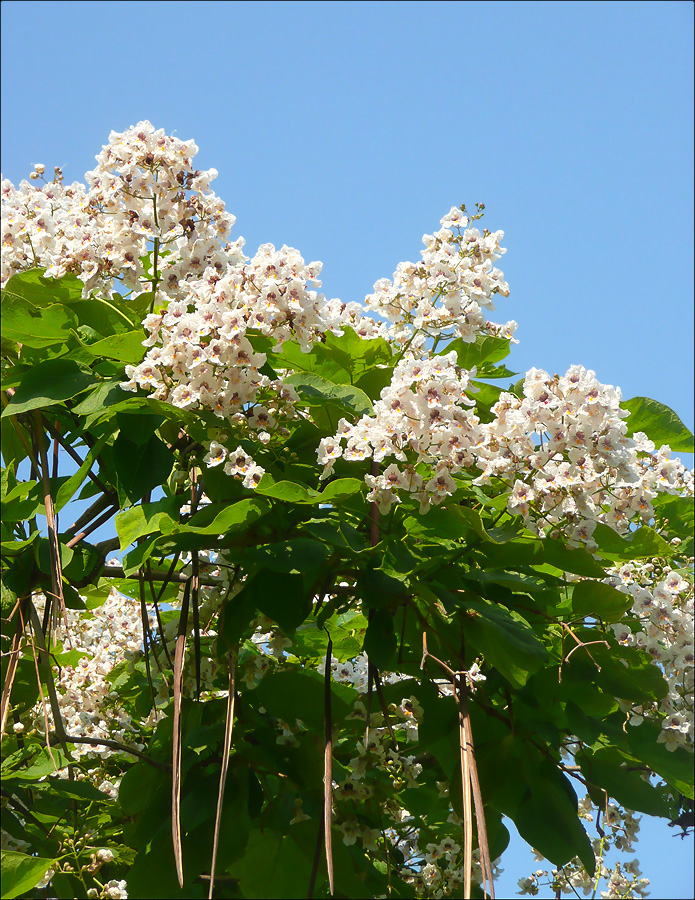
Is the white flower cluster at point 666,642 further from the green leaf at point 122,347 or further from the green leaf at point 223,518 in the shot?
the green leaf at point 122,347

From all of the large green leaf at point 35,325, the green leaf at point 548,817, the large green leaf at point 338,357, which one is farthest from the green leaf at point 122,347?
the green leaf at point 548,817

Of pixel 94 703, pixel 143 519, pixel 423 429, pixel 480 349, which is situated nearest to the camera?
pixel 423 429

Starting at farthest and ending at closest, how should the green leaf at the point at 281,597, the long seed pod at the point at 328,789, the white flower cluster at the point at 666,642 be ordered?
the white flower cluster at the point at 666,642 < the green leaf at the point at 281,597 < the long seed pod at the point at 328,789

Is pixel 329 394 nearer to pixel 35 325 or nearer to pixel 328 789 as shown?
pixel 35 325

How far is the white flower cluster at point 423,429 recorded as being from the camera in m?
1.57

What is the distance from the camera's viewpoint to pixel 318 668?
2.70 m

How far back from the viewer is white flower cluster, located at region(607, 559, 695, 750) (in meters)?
2.06

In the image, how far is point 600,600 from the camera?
6.05ft

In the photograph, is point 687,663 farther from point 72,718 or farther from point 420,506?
point 72,718

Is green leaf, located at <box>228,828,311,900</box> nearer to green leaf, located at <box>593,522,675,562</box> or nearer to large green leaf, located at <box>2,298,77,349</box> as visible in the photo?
green leaf, located at <box>593,522,675,562</box>

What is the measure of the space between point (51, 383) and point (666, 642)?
1631 millimetres

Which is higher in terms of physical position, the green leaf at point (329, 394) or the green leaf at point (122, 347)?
the green leaf at point (122, 347)

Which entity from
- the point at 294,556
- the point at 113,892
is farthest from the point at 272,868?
the point at 294,556

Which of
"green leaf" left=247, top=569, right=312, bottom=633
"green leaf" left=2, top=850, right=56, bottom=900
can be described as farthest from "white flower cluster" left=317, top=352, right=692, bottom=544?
"green leaf" left=2, top=850, right=56, bottom=900
